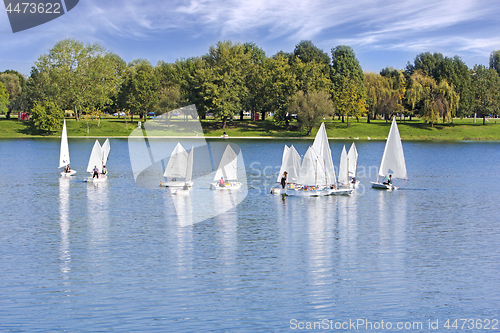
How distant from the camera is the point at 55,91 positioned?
13762 cm

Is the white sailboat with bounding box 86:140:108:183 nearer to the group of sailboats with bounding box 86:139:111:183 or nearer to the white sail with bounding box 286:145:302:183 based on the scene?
the group of sailboats with bounding box 86:139:111:183

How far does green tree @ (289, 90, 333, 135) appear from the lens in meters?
126

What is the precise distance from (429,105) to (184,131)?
72.9m

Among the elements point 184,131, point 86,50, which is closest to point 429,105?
point 184,131

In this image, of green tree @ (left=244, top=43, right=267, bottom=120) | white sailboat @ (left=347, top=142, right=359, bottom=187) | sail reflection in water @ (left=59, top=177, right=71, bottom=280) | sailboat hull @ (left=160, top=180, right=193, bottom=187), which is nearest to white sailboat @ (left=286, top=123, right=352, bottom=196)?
white sailboat @ (left=347, top=142, right=359, bottom=187)

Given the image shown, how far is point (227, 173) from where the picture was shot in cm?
5281

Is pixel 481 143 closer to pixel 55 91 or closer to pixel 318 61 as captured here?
pixel 318 61

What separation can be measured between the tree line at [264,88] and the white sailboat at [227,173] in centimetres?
7668

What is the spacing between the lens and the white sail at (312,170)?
47.8m

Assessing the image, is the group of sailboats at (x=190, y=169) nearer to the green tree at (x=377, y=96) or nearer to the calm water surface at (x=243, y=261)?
the calm water surface at (x=243, y=261)

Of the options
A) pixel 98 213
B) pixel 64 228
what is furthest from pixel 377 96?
pixel 64 228

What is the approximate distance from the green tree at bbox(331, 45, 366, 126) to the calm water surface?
8776 centimetres

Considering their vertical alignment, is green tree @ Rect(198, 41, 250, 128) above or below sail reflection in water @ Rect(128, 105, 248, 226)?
above

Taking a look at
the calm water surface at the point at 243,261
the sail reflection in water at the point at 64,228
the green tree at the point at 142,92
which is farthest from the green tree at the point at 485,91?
the sail reflection in water at the point at 64,228
